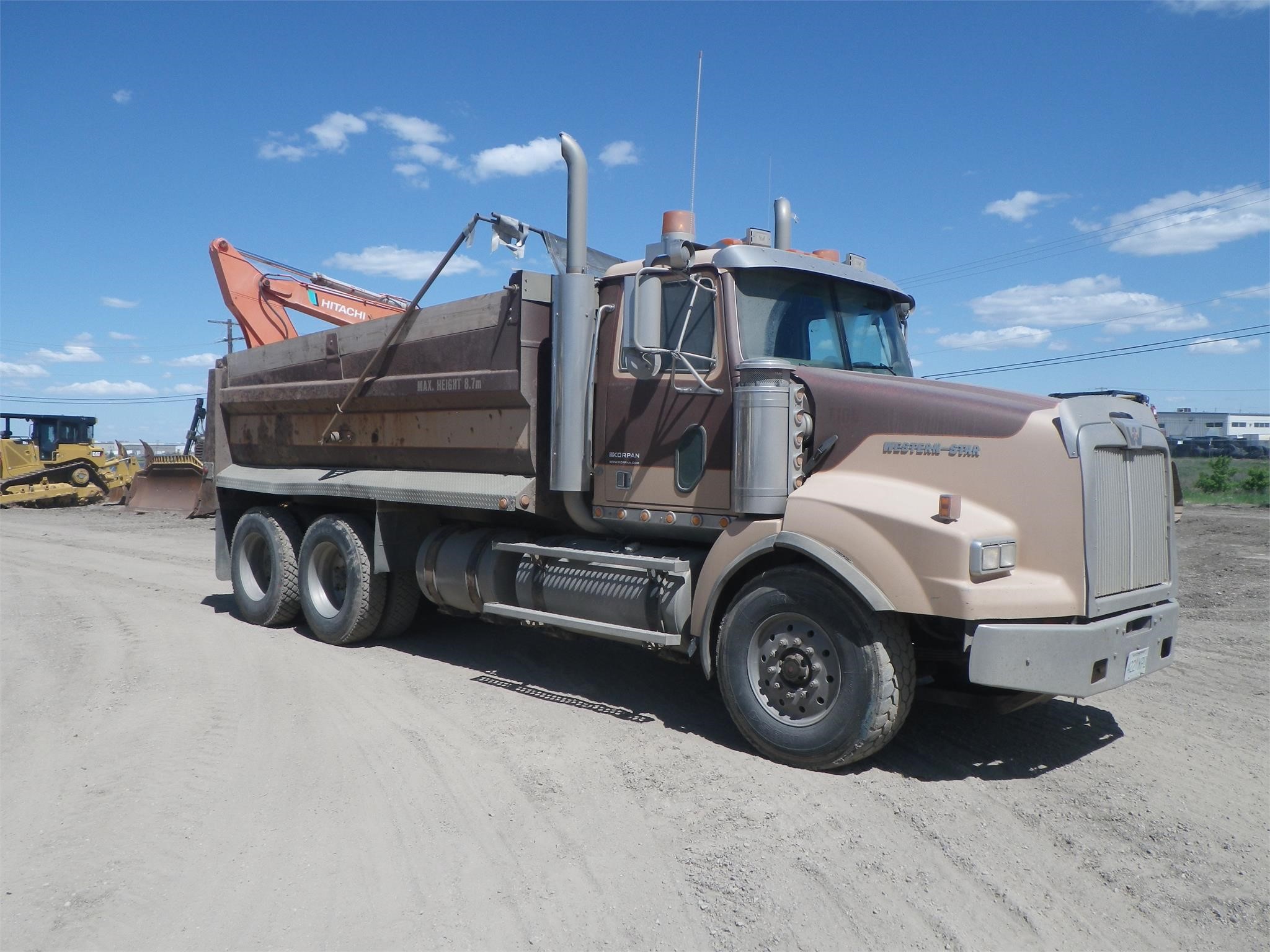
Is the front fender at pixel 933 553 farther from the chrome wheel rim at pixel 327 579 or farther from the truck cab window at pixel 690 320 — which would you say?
the chrome wheel rim at pixel 327 579

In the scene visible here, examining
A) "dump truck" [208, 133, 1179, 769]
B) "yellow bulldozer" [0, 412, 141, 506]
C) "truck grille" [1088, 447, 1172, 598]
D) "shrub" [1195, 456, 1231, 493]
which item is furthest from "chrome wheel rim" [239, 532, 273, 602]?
"shrub" [1195, 456, 1231, 493]

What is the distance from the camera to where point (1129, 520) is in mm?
4852

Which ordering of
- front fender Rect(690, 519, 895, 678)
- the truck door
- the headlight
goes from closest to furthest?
1. the headlight
2. front fender Rect(690, 519, 895, 678)
3. the truck door

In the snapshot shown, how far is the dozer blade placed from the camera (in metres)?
23.9

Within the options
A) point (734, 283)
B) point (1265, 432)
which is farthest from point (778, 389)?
point (1265, 432)

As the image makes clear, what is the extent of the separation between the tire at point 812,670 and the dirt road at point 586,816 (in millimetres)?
217

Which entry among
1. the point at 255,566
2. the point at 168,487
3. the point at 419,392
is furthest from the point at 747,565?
the point at 168,487

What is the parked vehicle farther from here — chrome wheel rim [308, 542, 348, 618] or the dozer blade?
chrome wheel rim [308, 542, 348, 618]

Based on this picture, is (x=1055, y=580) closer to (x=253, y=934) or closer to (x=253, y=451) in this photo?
(x=253, y=934)

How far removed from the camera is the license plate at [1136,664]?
186 inches

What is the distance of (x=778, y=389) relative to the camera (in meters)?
5.11

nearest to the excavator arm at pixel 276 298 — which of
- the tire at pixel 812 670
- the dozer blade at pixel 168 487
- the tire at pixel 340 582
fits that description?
the tire at pixel 340 582

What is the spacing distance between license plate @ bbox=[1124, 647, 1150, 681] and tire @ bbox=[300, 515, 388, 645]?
568 cm

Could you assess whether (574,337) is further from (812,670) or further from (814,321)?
(812,670)
